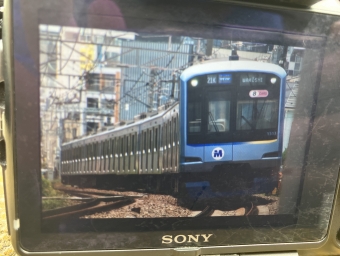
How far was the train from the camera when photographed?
576 mm

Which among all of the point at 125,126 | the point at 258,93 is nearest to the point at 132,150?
the point at 125,126

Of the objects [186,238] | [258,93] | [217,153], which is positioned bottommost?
[186,238]

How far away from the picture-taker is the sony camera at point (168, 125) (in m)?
0.54

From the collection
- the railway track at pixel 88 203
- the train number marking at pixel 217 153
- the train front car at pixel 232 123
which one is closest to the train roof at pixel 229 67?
the train front car at pixel 232 123

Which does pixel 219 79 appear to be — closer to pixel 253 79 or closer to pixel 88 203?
pixel 253 79

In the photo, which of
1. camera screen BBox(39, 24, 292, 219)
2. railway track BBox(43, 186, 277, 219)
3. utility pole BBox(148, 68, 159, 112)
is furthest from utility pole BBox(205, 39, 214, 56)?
railway track BBox(43, 186, 277, 219)

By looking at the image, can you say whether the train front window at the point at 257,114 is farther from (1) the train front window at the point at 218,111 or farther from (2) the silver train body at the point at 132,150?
(2) the silver train body at the point at 132,150

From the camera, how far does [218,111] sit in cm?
60

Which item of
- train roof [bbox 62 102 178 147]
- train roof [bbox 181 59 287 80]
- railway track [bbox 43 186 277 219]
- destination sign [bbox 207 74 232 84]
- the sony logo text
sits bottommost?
the sony logo text

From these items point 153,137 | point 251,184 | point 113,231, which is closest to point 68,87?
point 153,137

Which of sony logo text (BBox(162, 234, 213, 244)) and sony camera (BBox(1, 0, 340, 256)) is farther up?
sony camera (BBox(1, 0, 340, 256))

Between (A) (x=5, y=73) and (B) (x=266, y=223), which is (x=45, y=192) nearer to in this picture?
(A) (x=5, y=73)

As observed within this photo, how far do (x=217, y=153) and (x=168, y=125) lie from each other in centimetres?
11

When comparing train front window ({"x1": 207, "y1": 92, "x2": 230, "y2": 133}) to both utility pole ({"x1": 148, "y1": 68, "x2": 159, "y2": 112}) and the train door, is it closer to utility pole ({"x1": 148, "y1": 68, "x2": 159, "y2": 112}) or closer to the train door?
the train door
